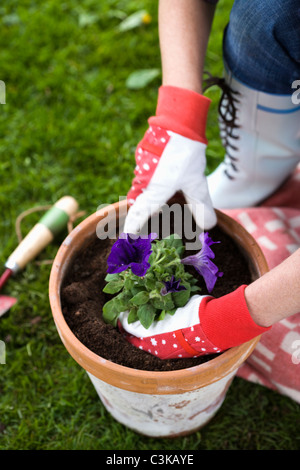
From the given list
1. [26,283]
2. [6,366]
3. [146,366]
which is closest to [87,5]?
[26,283]

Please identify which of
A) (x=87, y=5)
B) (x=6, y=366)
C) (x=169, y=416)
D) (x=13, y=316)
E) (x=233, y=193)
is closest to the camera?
(x=169, y=416)

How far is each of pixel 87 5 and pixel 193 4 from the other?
1.54m

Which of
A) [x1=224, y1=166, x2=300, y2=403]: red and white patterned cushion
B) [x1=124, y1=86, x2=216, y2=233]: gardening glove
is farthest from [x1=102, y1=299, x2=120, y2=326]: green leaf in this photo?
[x1=224, y1=166, x2=300, y2=403]: red and white patterned cushion

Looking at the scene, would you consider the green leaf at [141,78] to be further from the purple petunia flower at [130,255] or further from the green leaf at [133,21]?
the purple petunia flower at [130,255]

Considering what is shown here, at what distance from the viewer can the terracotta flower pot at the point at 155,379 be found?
107 cm

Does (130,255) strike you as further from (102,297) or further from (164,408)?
(164,408)

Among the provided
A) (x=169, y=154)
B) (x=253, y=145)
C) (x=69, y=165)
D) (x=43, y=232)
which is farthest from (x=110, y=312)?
(x=69, y=165)

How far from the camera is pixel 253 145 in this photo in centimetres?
165

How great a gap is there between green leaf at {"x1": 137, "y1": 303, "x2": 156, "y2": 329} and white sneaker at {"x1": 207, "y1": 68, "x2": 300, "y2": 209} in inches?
29.0

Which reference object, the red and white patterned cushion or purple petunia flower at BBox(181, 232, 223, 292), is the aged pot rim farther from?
the red and white patterned cushion

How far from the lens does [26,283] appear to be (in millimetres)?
1767

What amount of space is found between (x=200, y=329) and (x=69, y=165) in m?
1.23

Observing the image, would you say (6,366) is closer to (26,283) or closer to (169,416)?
(26,283)

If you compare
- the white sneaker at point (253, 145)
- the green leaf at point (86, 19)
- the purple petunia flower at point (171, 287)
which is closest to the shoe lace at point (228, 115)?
the white sneaker at point (253, 145)
